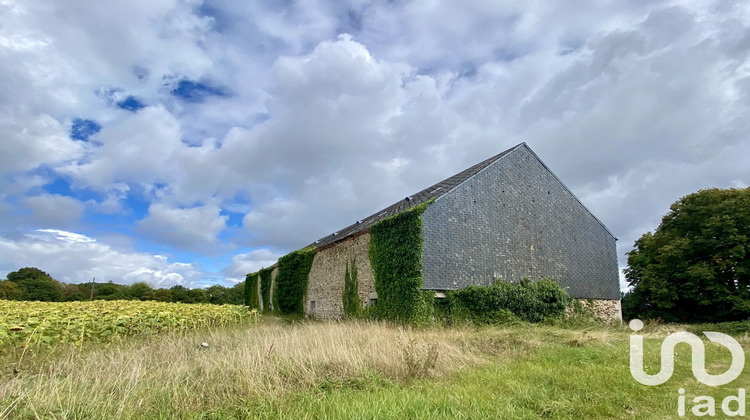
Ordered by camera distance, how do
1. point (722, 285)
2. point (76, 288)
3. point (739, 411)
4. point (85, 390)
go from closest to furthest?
point (85, 390) < point (739, 411) < point (722, 285) < point (76, 288)

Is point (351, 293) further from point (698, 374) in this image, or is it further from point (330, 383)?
point (698, 374)

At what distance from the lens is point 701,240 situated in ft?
80.0

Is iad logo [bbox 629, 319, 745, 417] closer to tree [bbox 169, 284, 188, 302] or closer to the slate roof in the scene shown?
the slate roof

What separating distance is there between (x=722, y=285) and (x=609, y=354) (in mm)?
21509

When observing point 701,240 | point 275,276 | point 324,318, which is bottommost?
point 324,318

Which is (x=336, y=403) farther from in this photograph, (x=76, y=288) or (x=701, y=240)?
(x=76, y=288)

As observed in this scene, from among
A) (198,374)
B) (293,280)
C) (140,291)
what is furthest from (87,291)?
(198,374)

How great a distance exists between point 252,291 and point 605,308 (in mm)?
27247

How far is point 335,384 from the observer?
5656 mm

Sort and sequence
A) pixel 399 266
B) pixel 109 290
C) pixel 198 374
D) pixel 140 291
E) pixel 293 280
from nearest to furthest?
pixel 198 374, pixel 399 266, pixel 293 280, pixel 109 290, pixel 140 291

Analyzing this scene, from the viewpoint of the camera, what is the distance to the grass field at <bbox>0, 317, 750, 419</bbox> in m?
Answer: 4.44

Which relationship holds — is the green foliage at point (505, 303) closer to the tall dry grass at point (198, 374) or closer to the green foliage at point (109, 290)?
the tall dry grass at point (198, 374)

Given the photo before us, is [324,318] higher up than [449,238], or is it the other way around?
[449,238]

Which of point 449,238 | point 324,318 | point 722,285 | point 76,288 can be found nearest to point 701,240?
point 722,285
